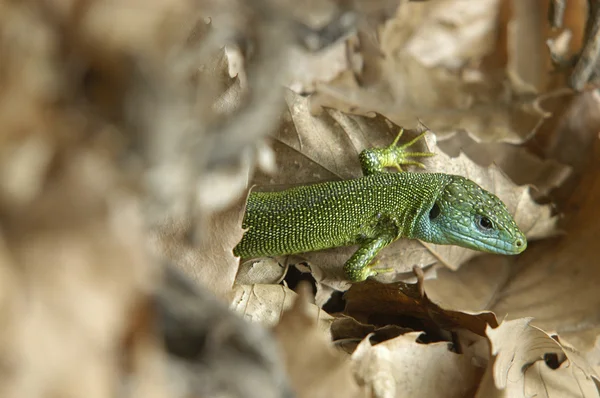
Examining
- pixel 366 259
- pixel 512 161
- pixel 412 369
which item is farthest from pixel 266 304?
pixel 512 161

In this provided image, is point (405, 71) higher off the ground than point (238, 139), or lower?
lower

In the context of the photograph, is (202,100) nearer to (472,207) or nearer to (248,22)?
(248,22)

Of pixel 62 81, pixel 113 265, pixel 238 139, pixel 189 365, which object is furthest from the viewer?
pixel 189 365


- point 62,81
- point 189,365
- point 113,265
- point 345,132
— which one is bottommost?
point 345,132

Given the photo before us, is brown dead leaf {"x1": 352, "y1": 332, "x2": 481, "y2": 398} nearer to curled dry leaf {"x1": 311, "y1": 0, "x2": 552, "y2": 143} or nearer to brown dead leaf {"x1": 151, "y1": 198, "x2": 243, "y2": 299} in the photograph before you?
brown dead leaf {"x1": 151, "y1": 198, "x2": 243, "y2": 299}

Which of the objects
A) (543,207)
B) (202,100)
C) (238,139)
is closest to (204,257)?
(238,139)

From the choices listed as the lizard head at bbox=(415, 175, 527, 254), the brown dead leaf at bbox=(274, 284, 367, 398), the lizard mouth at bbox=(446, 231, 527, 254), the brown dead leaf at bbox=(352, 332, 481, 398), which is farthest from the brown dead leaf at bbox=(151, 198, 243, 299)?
the lizard mouth at bbox=(446, 231, 527, 254)

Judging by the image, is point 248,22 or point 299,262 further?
point 299,262
